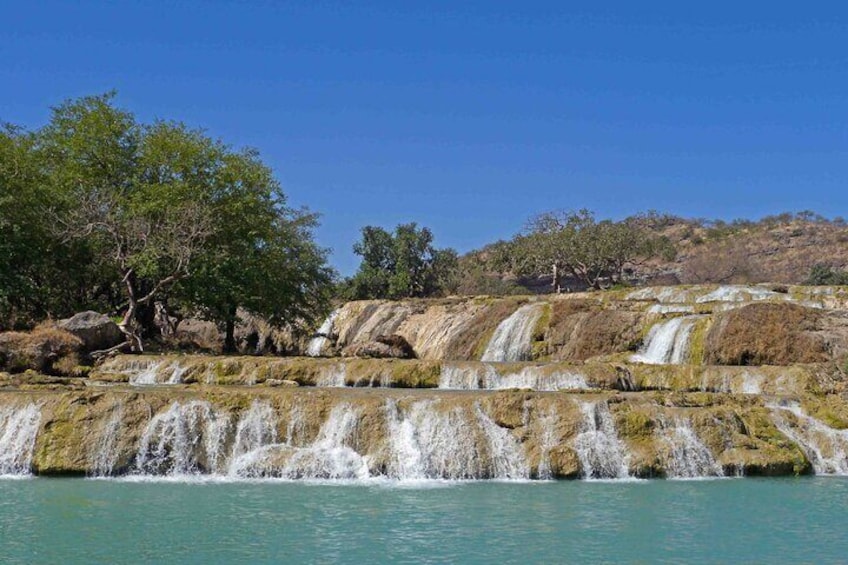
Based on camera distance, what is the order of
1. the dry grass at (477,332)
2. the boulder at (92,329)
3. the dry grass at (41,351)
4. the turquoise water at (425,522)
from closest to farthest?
the turquoise water at (425,522) → the dry grass at (41,351) → the boulder at (92,329) → the dry grass at (477,332)

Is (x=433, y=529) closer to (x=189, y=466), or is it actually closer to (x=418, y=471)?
(x=418, y=471)

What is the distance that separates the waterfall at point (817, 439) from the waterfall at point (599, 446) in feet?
13.2

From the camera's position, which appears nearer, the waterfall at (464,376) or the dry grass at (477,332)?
the waterfall at (464,376)

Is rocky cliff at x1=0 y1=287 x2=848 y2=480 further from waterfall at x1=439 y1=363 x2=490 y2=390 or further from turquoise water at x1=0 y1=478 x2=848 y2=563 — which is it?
waterfall at x1=439 y1=363 x2=490 y2=390

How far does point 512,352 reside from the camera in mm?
36094

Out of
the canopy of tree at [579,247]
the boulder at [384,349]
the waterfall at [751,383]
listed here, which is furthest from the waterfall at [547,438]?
the canopy of tree at [579,247]

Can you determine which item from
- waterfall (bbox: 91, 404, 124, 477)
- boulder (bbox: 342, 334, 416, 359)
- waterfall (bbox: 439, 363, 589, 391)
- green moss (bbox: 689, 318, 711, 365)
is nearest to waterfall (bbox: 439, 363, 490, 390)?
waterfall (bbox: 439, 363, 589, 391)

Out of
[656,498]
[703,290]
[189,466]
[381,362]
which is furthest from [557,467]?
[703,290]

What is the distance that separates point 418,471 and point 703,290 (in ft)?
104

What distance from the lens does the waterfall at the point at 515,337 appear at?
3596 cm

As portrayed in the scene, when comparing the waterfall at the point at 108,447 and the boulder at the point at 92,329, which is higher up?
the boulder at the point at 92,329

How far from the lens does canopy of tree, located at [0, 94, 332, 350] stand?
108 ft

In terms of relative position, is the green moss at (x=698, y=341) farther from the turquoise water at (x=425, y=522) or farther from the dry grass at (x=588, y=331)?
A: the turquoise water at (x=425, y=522)

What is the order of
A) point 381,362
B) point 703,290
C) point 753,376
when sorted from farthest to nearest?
point 703,290, point 381,362, point 753,376
